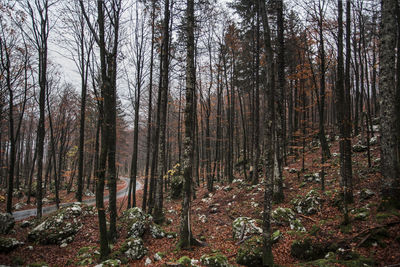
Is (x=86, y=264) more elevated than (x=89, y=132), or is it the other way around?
(x=89, y=132)

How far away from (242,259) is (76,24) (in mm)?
16519

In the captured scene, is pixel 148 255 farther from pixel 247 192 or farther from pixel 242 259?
pixel 247 192

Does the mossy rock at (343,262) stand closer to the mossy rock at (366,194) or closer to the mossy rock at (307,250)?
the mossy rock at (307,250)

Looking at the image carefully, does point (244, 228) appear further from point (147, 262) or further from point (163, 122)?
point (163, 122)

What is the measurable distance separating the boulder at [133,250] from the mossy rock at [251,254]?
3617 millimetres

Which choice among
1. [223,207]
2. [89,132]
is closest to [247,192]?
[223,207]

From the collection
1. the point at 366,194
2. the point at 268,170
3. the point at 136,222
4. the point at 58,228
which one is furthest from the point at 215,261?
the point at 58,228

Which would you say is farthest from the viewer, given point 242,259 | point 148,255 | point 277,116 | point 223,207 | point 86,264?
point 223,207

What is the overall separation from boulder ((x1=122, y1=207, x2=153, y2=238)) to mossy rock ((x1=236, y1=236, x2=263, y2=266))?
5021mm

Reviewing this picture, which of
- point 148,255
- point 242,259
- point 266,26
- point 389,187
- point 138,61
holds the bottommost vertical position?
point 148,255

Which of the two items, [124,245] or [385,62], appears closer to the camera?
[385,62]

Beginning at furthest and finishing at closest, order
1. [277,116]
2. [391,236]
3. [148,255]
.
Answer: [277,116], [148,255], [391,236]

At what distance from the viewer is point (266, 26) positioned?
18.5 feet

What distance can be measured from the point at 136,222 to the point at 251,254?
224 inches
